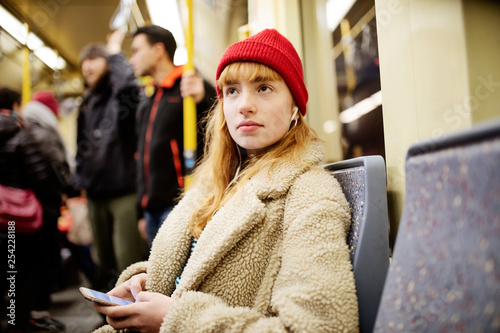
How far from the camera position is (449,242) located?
466mm

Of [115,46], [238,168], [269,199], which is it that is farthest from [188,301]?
[115,46]

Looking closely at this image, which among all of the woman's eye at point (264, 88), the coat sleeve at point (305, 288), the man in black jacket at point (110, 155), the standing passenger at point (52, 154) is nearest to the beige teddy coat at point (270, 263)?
the coat sleeve at point (305, 288)

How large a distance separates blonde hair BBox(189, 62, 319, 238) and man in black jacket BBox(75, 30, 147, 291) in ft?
3.61

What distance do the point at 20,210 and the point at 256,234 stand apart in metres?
1.39

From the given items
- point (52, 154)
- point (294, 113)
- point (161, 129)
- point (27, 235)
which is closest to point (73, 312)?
point (27, 235)

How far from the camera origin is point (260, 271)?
85 centimetres

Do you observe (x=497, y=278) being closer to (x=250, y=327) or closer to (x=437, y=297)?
(x=437, y=297)

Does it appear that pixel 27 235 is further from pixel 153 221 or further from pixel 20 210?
pixel 153 221

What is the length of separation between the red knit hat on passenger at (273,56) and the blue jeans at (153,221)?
3.40 feet

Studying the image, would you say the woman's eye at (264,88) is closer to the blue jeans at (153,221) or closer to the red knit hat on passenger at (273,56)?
the red knit hat on passenger at (273,56)

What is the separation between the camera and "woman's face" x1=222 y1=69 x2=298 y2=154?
3.21 ft

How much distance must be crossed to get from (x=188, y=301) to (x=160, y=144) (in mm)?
1235

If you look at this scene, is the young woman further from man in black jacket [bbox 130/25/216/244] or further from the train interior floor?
the train interior floor

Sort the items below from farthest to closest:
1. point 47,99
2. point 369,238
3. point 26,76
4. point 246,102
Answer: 1. point 47,99
2. point 26,76
3. point 246,102
4. point 369,238
